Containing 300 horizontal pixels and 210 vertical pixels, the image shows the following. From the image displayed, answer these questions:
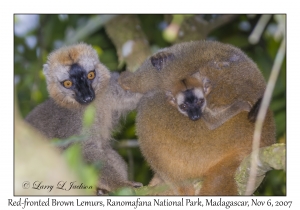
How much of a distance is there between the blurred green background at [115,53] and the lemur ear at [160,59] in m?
1.80

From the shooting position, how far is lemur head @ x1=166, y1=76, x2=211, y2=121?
5.06 m

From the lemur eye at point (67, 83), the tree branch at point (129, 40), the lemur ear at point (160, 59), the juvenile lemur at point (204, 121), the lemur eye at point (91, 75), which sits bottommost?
the juvenile lemur at point (204, 121)

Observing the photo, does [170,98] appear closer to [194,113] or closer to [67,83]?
[194,113]

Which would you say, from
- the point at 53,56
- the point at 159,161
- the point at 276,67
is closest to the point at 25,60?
the point at 53,56

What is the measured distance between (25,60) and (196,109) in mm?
4889

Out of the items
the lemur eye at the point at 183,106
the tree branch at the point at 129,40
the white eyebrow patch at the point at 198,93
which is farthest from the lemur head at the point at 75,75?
the white eyebrow patch at the point at 198,93

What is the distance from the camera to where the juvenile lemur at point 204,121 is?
487cm

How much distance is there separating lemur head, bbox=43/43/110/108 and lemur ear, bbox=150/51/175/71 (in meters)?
1.04

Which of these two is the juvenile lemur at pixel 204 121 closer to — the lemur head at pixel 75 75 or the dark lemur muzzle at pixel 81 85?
the dark lemur muzzle at pixel 81 85

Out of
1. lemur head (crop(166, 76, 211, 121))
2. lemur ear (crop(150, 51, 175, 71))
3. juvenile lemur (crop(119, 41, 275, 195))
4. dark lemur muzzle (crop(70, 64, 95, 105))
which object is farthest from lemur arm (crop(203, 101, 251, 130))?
dark lemur muzzle (crop(70, 64, 95, 105))

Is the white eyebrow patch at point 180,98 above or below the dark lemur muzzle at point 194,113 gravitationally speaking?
above

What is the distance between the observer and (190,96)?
206 inches

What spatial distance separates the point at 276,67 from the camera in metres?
3.10

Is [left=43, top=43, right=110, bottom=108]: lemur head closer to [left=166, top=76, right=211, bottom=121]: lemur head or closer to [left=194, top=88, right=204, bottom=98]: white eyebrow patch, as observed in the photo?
[left=166, top=76, right=211, bottom=121]: lemur head
